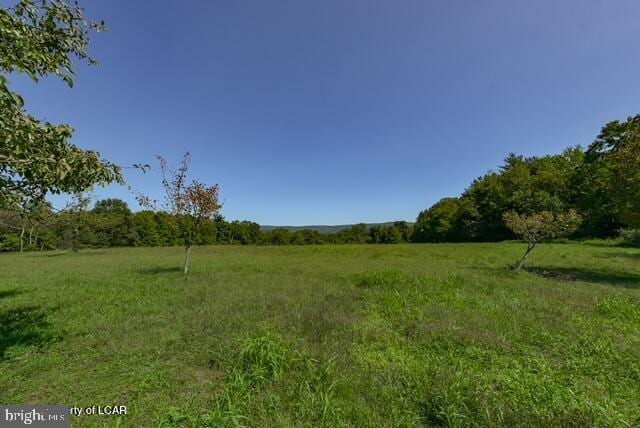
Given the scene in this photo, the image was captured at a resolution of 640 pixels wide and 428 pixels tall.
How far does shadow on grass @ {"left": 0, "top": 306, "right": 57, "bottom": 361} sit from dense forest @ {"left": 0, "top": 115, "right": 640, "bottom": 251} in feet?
28.8

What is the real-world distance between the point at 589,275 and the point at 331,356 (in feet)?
58.7

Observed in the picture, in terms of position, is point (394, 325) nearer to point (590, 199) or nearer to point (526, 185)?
point (590, 199)

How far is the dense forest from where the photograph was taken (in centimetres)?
2023

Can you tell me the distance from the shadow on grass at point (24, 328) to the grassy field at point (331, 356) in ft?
0.17

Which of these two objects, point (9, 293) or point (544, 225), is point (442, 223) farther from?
point (9, 293)

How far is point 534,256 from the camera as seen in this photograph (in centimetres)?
2338

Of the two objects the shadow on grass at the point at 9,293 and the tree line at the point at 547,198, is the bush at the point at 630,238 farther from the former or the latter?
the shadow on grass at the point at 9,293

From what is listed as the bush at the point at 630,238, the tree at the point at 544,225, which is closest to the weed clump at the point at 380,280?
the tree at the point at 544,225

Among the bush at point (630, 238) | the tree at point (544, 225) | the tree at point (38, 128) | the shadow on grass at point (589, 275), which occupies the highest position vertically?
the tree at point (38, 128)

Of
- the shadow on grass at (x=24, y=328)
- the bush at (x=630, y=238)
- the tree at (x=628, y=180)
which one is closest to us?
the shadow on grass at (x=24, y=328)

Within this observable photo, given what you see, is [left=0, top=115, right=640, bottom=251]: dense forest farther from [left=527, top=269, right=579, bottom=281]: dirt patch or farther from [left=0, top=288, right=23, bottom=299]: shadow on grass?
[left=0, top=288, right=23, bottom=299]: shadow on grass

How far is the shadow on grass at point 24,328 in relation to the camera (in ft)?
21.3

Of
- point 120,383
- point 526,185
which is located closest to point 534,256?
point 120,383

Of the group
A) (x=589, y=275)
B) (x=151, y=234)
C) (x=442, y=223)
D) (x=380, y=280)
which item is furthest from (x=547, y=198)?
(x=151, y=234)
